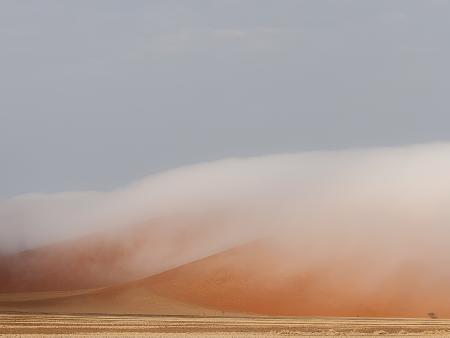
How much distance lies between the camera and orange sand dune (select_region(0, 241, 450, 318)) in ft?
346

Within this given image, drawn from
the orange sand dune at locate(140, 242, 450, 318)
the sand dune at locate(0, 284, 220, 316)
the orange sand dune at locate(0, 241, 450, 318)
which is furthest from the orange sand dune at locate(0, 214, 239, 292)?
the sand dune at locate(0, 284, 220, 316)

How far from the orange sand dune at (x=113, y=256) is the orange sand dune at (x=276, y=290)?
1375cm

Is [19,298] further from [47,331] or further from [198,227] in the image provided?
[47,331]

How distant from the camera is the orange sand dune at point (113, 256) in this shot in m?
134

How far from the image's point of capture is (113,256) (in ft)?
463

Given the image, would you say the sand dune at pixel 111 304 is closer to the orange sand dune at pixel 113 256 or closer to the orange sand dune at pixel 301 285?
the orange sand dune at pixel 301 285

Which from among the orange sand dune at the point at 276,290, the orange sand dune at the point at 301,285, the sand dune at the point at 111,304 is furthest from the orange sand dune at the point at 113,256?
the sand dune at the point at 111,304

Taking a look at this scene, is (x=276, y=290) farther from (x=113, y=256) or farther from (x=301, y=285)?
(x=113, y=256)

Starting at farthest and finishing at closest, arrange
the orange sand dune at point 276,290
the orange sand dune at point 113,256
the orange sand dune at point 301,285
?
1. the orange sand dune at point 113,256
2. the orange sand dune at point 301,285
3. the orange sand dune at point 276,290

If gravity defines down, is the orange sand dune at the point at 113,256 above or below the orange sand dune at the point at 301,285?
above

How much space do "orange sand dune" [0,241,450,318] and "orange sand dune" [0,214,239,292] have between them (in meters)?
13.7

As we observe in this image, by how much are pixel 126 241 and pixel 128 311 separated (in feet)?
148

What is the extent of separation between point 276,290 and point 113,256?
3514cm

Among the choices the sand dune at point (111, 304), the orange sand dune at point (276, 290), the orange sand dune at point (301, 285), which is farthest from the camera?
the orange sand dune at point (301, 285)
